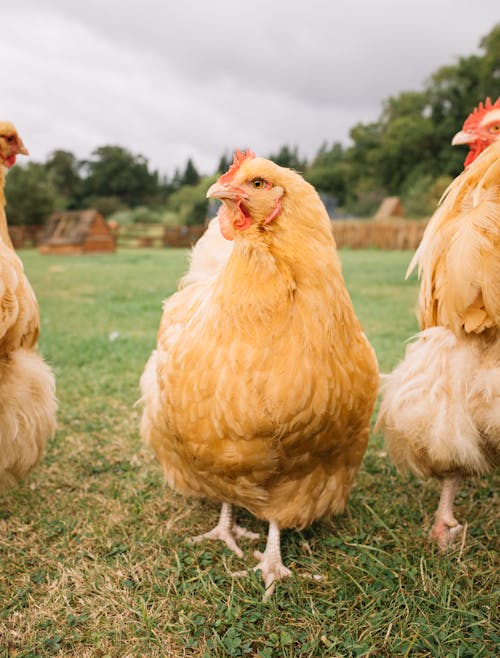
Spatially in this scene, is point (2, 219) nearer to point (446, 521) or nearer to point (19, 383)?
point (19, 383)

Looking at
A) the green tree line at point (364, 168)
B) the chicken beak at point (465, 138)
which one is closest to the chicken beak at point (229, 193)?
the chicken beak at point (465, 138)

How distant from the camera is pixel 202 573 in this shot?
2207 mm

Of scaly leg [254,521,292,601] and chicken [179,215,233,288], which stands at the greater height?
chicken [179,215,233,288]

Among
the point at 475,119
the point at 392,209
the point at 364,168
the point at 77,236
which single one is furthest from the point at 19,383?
the point at 364,168

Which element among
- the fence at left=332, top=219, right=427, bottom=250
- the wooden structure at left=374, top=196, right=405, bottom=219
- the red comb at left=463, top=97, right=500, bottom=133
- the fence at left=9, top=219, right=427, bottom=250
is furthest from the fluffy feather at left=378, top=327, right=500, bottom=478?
the wooden structure at left=374, top=196, right=405, bottom=219

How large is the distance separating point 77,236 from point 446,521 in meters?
24.5

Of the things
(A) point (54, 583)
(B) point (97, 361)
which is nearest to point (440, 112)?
(B) point (97, 361)

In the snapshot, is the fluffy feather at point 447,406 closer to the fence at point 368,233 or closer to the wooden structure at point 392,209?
the fence at point 368,233

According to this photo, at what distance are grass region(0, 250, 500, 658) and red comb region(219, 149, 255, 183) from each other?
5.53 feet

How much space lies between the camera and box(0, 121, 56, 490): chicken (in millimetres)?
2236

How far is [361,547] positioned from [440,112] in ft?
153

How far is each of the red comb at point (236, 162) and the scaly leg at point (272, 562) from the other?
60.3 inches

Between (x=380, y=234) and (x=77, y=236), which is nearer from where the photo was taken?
(x=77, y=236)

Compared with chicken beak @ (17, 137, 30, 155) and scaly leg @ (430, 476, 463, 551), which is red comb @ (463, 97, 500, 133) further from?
chicken beak @ (17, 137, 30, 155)
